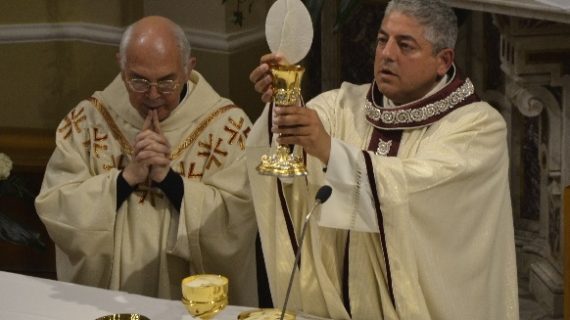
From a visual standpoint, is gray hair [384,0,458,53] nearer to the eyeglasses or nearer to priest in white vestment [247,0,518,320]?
priest in white vestment [247,0,518,320]

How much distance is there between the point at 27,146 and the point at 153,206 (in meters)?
1.66

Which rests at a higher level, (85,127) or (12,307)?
(85,127)

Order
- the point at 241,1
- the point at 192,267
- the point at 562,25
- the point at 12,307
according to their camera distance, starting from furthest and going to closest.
A: the point at 241,1
the point at 562,25
the point at 192,267
the point at 12,307

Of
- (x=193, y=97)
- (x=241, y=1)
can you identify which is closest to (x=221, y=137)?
(x=193, y=97)

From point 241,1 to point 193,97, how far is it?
1.84m

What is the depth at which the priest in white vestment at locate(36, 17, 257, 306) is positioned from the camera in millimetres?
4535

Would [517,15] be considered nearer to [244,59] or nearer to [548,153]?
[548,153]

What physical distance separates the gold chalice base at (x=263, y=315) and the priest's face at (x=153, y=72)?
128 centimetres

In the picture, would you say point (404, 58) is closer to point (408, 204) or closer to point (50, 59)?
point (408, 204)

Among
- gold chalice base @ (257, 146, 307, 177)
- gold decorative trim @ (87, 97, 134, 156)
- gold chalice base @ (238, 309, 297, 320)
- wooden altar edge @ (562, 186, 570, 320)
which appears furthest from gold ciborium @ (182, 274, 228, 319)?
wooden altar edge @ (562, 186, 570, 320)

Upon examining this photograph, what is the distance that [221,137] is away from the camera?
15.4 feet

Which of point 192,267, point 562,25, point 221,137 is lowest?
point 192,267

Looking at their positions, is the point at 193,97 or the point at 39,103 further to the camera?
the point at 39,103

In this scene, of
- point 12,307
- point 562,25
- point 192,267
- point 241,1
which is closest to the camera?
point 12,307
